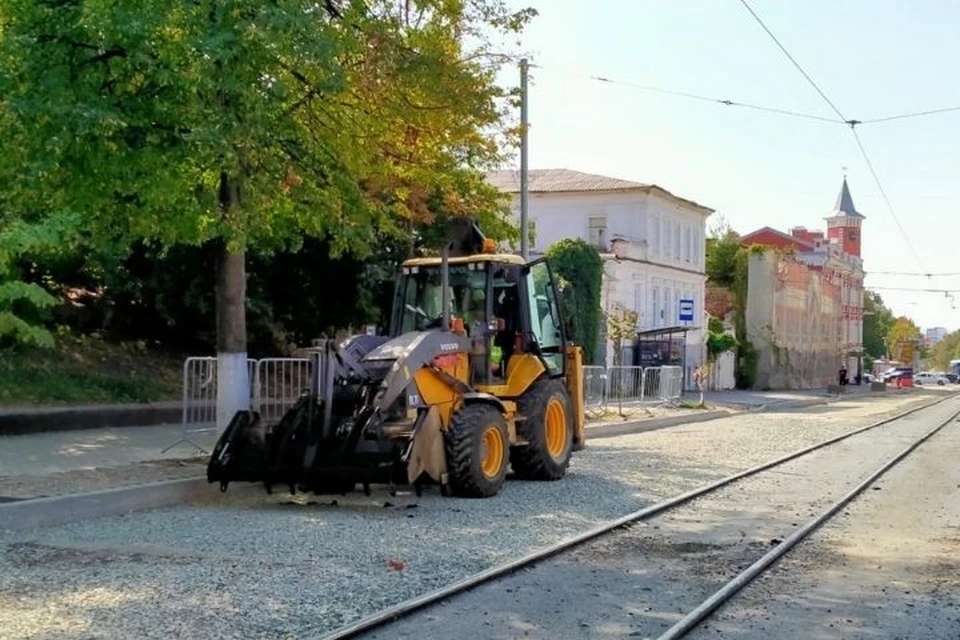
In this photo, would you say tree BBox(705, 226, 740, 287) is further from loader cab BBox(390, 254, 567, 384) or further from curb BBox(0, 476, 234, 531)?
curb BBox(0, 476, 234, 531)

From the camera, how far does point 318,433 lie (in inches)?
468

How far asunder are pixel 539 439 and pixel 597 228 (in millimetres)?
39791

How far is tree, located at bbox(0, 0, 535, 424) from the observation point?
11602 millimetres

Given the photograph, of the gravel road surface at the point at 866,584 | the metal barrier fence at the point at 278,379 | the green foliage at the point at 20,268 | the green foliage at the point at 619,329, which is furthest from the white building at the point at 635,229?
the gravel road surface at the point at 866,584

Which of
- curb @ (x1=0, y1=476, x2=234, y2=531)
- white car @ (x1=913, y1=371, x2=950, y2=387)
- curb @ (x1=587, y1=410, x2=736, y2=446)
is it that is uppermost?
curb @ (x1=0, y1=476, x2=234, y2=531)

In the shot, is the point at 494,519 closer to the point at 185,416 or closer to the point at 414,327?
the point at 414,327

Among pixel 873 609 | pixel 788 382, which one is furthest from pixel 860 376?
pixel 873 609

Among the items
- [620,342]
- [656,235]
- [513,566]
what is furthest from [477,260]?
[656,235]

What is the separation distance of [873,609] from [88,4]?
28.7ft

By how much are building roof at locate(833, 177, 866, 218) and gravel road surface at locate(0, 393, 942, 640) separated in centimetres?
11563

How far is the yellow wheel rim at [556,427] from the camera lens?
579 inches

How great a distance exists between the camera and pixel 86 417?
1727 cm

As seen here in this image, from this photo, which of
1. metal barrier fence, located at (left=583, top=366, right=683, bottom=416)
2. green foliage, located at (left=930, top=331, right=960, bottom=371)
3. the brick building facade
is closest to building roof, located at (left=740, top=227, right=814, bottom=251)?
the brick building facade

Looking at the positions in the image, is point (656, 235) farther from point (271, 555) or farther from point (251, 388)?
point (271, 555)
